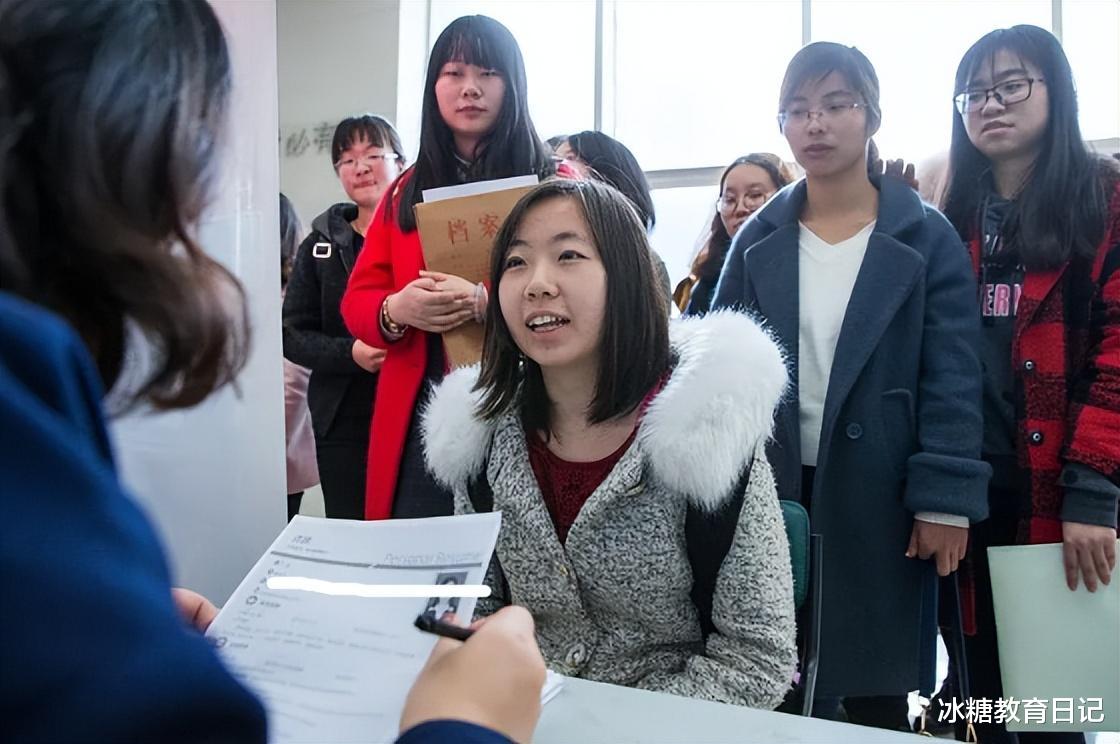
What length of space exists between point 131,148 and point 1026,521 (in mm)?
1386

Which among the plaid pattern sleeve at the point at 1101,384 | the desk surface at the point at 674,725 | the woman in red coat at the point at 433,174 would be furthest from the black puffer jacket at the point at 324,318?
the plaid pattern sleeve at the point at 1101,384

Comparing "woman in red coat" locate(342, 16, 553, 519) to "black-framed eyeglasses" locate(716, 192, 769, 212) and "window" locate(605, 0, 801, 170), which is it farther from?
"window" locate(605, 0, 801, 170)

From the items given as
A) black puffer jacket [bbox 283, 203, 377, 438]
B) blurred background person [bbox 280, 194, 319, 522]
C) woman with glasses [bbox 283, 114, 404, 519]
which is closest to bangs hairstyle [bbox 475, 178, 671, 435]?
woman with glasses [bbox 283, 114, 404, 519]

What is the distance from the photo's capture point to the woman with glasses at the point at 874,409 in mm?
1293

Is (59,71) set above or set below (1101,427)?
above

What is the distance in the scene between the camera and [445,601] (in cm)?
56

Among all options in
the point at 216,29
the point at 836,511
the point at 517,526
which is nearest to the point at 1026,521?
the point at 836,511

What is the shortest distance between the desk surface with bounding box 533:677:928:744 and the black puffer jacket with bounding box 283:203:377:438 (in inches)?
46.5

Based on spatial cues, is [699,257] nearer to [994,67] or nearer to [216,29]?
[994,67]

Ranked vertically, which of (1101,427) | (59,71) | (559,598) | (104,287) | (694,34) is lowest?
(559,598)

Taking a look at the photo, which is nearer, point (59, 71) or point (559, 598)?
point (59, 71)

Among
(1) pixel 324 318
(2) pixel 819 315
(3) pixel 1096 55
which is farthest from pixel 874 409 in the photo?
(3) pixel 1096 55

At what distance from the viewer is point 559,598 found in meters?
1.00

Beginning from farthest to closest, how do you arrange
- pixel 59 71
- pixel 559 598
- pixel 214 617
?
1. pixel 559 598
2. pixel 214 617
3. pixel 59 71
